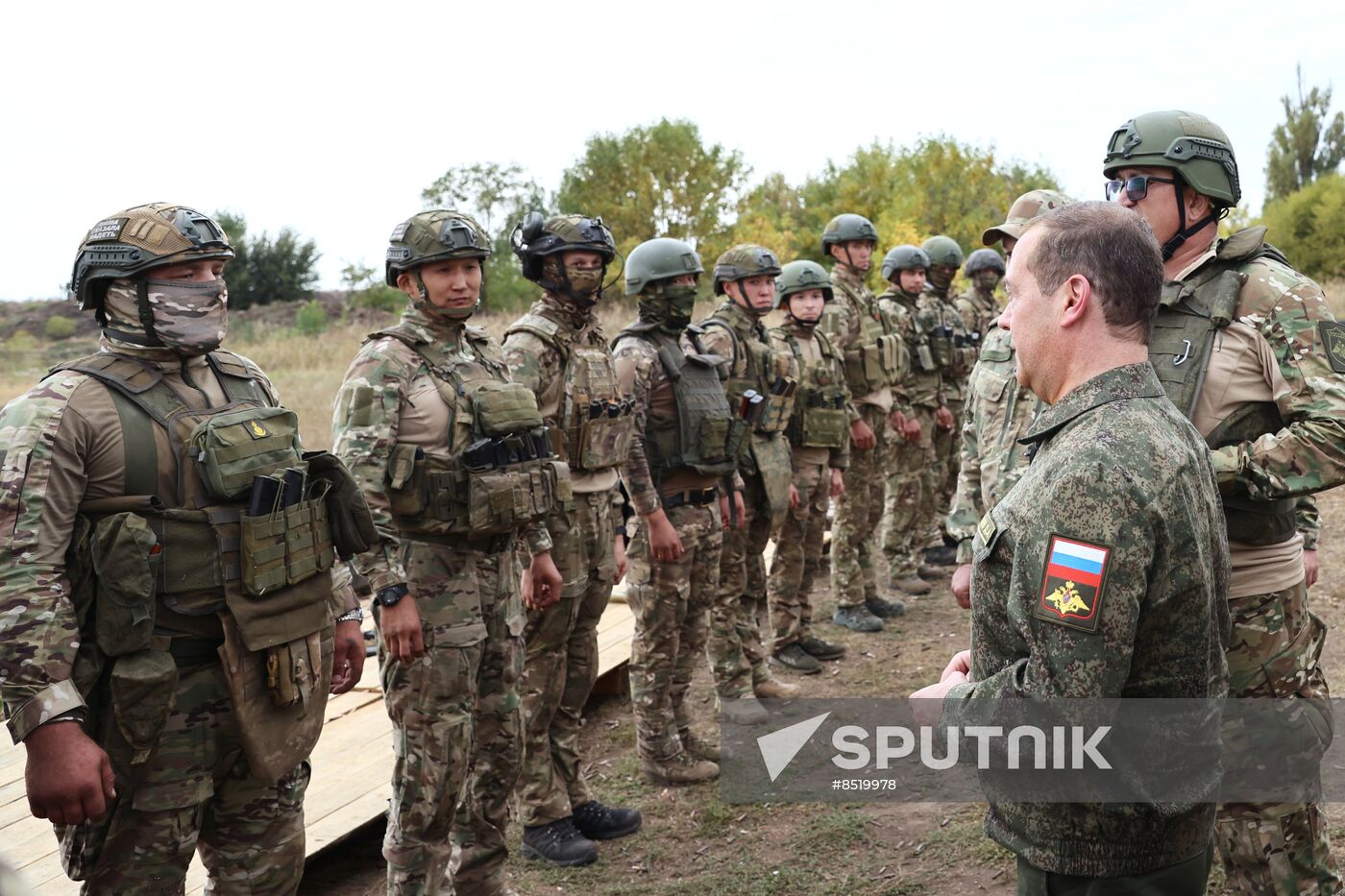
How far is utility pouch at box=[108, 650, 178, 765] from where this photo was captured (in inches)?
102

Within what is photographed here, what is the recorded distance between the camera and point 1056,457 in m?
1.90

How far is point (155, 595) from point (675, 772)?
3097 millimetres

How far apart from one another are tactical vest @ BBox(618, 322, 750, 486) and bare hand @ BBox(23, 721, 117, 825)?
3.20 meters

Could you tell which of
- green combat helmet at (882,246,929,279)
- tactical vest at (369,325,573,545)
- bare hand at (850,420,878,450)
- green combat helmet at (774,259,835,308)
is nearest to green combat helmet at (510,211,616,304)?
tactical vest at (369,325,573,545)

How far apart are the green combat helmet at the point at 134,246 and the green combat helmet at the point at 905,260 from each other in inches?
281

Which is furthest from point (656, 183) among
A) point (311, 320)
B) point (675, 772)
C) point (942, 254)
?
point (675, 772)

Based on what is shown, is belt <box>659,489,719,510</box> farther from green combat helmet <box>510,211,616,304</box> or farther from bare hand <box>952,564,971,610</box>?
bare hand <box>952,564,971,610</box>

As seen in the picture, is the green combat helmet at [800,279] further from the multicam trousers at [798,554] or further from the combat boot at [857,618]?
the combat boot at [857,618]

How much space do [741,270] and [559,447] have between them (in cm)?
208

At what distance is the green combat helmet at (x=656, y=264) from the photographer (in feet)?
17.4

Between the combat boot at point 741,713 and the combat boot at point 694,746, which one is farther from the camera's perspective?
the combat boot at point 741,713

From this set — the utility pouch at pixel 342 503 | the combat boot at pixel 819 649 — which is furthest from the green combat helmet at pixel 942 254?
the utility pouch at pixel 342 503

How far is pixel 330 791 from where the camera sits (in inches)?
176

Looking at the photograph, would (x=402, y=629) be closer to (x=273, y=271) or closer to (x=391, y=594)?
(x=391, y=594)
